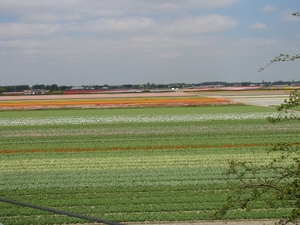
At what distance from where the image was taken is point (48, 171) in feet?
60.6

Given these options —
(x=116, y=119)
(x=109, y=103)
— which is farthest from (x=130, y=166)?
(x=109, y=103)

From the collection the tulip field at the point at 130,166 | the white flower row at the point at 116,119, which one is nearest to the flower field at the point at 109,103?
the white flower row at the point at 116,119

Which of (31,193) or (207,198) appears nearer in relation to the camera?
(207,198)

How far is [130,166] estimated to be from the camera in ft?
63.1

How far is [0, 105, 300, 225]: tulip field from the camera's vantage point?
41.3ft

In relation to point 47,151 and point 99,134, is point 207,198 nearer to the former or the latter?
point 47,151

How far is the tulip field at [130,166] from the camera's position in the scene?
41.3 ft

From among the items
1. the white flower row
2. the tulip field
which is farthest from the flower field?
the tulip field

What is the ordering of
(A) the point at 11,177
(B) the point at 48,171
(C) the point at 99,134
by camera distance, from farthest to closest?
(C) the point at 99,134
(B) the point at 48,171
(A) the point at 11,177

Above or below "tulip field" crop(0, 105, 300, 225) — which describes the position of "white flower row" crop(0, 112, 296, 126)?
above

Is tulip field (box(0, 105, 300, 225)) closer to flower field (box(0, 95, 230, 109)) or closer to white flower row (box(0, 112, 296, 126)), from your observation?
white flower row (box(0, 112, 296, 126))

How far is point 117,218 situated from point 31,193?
4.22 metres

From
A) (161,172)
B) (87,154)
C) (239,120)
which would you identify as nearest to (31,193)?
(161,172)

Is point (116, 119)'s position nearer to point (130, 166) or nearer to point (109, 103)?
point (109, 103)
